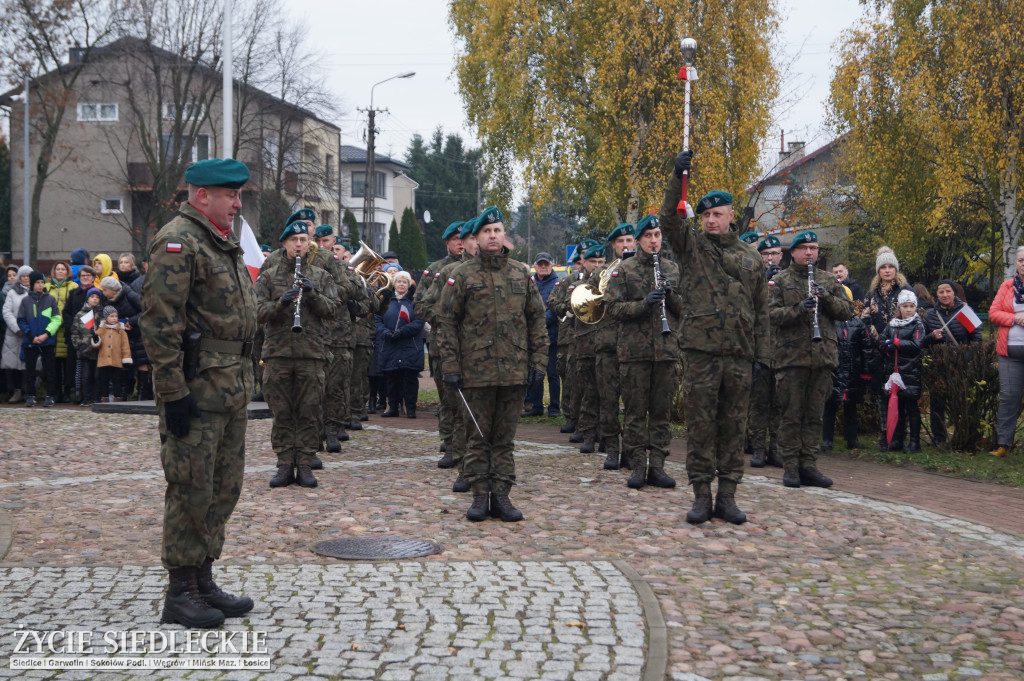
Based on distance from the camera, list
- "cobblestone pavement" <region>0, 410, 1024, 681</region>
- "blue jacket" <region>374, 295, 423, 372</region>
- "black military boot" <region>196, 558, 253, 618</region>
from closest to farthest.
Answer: "cobblestone pavement" <region>0, 410, 1024, 681</region> < "black military boot" <region>196, 558, 253, 618</region> < "blue jacket" <region>374, 295, 423, 372</region>

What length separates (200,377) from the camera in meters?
5.07

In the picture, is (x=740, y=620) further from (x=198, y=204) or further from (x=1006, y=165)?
(x=1006, y=165)

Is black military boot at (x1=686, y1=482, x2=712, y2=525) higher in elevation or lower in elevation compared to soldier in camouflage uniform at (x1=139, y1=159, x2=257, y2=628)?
lower

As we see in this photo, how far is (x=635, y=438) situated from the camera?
9312 millimetres

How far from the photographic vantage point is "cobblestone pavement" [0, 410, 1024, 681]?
191 inches

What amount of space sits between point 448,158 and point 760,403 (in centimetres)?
8451

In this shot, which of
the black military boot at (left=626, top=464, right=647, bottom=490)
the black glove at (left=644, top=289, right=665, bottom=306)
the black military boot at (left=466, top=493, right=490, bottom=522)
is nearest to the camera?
the black military boot at (left=466, top=493, right=490, bottom=522)

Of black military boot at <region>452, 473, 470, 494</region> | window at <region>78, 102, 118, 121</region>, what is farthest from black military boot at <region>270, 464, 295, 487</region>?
window at <region>78, 102, 118, 121</region>

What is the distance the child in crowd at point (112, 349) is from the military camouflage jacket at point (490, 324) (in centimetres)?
945

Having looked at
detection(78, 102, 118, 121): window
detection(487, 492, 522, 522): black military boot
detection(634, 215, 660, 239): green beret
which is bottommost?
detection(487, 492, 522, 522): black military boot

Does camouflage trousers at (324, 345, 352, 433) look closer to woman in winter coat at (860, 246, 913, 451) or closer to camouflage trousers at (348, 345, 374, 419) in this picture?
camouflage trousers at (348, 345, 374, 419)

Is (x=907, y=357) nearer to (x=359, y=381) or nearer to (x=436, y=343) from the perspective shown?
(x=436, y=343)

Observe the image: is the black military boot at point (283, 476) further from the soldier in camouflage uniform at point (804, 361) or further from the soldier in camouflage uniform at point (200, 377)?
the soldier in camouflage uniform at point (804, 361)

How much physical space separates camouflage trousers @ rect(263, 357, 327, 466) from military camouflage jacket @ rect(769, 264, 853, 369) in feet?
13.7
